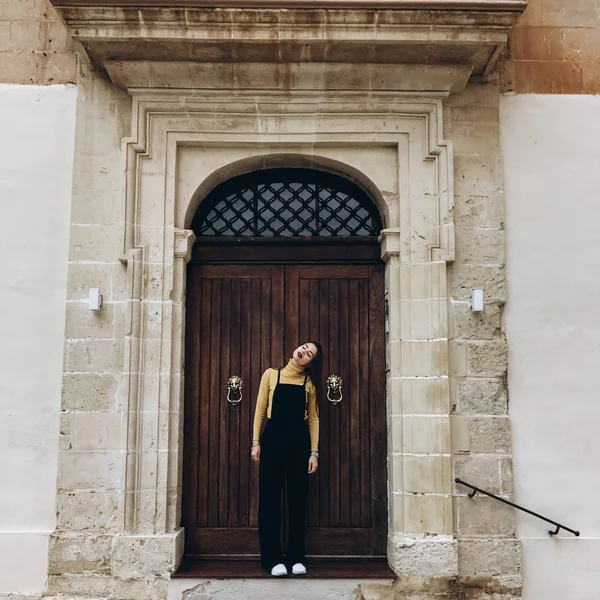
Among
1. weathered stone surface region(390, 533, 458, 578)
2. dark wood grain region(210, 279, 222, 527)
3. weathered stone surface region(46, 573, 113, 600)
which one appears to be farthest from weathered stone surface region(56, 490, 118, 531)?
weathered stone surface region(390, 533, 458, 578)

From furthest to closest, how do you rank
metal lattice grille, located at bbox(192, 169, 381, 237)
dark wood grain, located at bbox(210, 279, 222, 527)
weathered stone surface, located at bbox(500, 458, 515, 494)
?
metal lattice grille, located at bbox(192, 169, 381, 237)
dark wood grain, located at bbox(210, 279, 222, 527)
weathered stone surface, located at bbox(500, 458, 515, 494)

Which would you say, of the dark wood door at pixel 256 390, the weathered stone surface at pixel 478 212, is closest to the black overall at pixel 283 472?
the dark wood door at pixel 256 390

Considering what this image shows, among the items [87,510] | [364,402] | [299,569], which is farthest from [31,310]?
[299,569]

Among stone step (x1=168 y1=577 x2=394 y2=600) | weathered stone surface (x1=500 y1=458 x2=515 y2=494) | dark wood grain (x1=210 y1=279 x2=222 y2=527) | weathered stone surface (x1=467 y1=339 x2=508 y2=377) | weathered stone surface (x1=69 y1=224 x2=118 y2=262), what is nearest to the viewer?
stone step (x1=168 y1=577 x2=394 y2=600)

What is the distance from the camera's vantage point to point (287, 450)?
17.4ft

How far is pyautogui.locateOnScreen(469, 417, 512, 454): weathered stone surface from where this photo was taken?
540cm

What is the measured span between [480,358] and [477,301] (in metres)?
0.44

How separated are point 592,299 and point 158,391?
3.46m

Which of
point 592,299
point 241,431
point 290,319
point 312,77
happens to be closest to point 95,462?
point 241,431

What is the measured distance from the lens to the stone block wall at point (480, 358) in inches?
207

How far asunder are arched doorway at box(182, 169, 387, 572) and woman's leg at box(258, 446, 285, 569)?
1.31ft

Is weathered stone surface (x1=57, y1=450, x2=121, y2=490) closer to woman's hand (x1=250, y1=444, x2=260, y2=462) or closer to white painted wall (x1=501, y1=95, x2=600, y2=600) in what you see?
woman's hand (x1=250, y1=444, x2=260, y2=462)

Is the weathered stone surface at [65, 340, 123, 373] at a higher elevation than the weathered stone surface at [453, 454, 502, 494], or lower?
higher

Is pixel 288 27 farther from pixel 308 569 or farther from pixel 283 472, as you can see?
pixel 308 569
